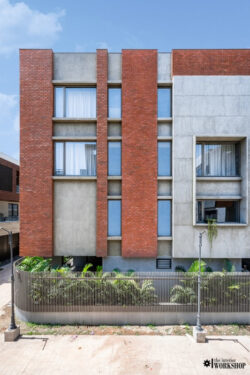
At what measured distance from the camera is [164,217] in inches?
485

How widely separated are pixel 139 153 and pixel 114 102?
3736mm

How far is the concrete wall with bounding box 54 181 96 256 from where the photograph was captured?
40.2 feet

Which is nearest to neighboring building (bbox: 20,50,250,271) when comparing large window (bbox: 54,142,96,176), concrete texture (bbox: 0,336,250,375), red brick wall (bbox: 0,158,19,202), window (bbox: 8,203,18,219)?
large window (bbox: 54,142,96,176)

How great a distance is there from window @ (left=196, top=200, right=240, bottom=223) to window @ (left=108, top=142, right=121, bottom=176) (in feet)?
19.2

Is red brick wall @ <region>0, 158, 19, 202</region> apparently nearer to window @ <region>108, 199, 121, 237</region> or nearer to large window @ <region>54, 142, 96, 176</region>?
large window @ <region>54, 142, 96, 176</region>

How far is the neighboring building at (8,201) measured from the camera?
73.8 feet

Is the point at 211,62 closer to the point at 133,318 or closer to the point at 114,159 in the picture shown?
the point at 114,159

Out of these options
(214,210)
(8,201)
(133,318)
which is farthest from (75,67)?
(8,201)

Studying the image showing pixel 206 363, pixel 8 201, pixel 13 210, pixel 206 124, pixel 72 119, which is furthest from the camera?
pixel 13 210

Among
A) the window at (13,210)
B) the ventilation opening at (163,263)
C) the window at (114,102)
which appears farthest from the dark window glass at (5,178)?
the ventilation opening at (163,263)

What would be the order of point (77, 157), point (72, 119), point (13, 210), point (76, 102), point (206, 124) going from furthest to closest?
point (13, 210), point (77, 157), point (76, 102), point (72, 119), point (206, 124)

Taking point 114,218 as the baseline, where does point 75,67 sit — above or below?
above

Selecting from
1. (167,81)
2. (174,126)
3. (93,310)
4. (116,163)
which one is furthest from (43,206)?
(167,81)

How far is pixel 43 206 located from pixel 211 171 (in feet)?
36.6
